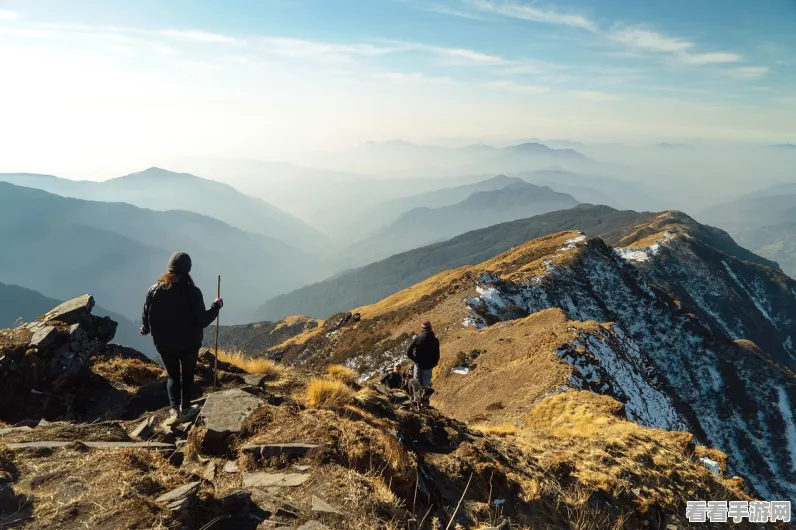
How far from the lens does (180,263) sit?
7.19 m

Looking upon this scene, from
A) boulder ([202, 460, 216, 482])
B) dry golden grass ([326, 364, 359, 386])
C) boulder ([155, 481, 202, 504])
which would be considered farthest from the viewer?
dry golden grass ([326, 364, 359, 386])

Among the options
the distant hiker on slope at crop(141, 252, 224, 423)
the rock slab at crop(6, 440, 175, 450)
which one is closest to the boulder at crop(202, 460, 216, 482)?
the rock slab at crop(6, 440, 175, 450)

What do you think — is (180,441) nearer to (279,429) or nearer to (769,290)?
(279,429)

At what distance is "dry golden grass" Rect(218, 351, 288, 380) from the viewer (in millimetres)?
10337

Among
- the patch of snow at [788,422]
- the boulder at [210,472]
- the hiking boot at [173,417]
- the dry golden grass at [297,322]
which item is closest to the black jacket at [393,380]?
the hiking boot at [173,417]

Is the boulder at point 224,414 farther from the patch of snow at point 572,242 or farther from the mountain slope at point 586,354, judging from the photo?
the patch of snow at point 572,242

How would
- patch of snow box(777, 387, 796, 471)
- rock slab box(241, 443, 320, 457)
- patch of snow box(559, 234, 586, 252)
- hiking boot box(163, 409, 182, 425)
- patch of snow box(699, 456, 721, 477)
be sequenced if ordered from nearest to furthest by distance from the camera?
rock slab box(241, 443, 320, 457), hiking boot box(163, 409, 182, 425), patch of snow box(699, 456, 721, 477), patch of snow box(777, 387, 796, 471), patch of snow box(559, 234, 586, 252)

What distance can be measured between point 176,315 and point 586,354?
21.0 meters

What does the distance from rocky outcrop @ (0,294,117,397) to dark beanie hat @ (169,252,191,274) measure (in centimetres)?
450

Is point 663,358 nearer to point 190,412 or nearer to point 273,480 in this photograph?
point 190,412

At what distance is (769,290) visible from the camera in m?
111

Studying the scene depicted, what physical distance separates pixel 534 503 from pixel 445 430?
2003 millimetres

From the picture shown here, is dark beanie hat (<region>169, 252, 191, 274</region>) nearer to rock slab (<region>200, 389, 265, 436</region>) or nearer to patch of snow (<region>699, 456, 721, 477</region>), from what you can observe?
rock slab (<region>200, 389, 265, 436</region>)

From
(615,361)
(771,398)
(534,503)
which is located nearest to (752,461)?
(771,398)
